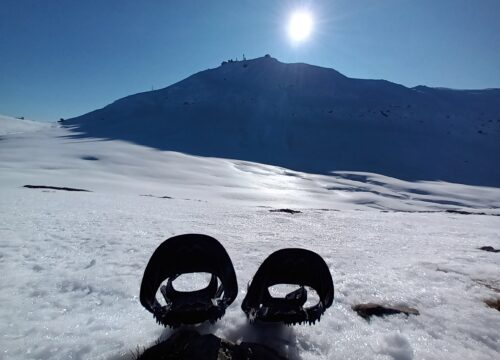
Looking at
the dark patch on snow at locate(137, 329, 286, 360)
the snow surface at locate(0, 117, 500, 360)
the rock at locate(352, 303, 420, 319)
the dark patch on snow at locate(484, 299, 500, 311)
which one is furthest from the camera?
the dark patch on snow at locate(484, 299, 500, 311)

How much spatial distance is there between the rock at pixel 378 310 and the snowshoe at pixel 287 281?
73cm

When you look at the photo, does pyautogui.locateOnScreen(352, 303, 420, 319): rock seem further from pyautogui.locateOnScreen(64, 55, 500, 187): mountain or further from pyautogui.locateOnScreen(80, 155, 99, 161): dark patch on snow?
pyautogui.locateOnScreen(64, 55, 500, 187): mountain

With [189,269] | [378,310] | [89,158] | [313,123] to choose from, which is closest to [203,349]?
[189,269]

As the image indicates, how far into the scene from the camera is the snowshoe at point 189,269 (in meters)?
3.13

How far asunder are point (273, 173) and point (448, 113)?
6276 centimetres

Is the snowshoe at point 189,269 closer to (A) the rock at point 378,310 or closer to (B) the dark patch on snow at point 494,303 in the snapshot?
(A) the rock at point 378,310

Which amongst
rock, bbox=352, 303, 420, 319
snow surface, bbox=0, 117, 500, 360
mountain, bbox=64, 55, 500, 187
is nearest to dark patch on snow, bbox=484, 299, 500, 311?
snow surface, bbox=0, 117, 500, 360

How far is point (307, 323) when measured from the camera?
3.37m

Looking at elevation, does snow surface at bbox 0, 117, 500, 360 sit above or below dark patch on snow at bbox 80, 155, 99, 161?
above

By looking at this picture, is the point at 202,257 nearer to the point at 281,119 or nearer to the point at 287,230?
the point at 287,230

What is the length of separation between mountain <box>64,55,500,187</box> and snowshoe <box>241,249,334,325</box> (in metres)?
47.7

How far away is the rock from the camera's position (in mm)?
3754

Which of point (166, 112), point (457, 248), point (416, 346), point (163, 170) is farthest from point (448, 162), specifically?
point (416, 346)

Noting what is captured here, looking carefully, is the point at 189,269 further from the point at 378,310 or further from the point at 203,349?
the point at 378,310
